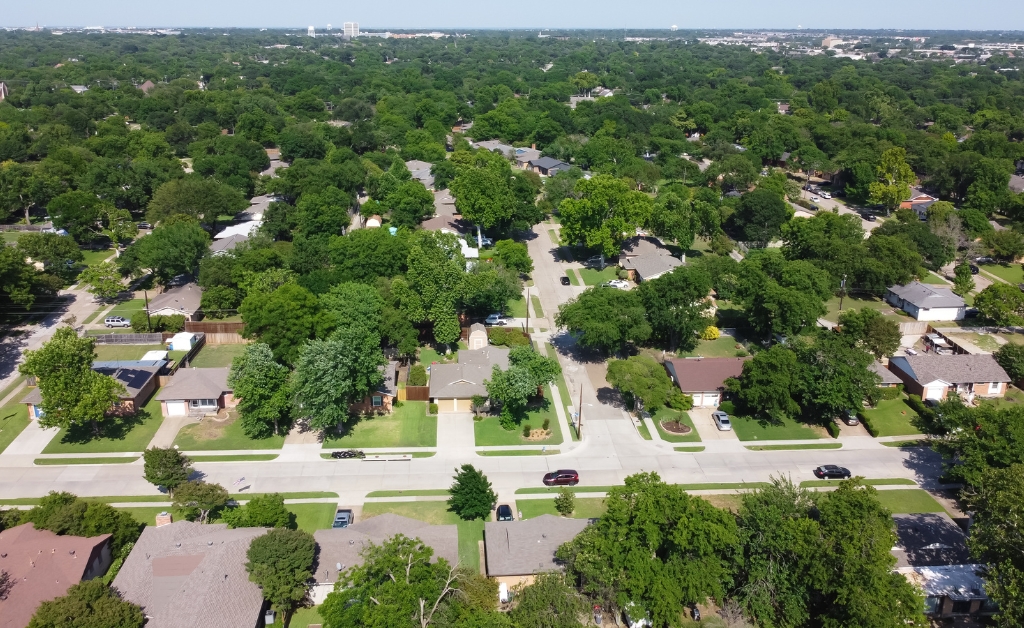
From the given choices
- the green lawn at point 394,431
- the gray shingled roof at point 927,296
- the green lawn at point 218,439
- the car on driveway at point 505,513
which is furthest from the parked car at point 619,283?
the green lawn at point 218,439

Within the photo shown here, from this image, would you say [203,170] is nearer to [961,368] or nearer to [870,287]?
[870,287]

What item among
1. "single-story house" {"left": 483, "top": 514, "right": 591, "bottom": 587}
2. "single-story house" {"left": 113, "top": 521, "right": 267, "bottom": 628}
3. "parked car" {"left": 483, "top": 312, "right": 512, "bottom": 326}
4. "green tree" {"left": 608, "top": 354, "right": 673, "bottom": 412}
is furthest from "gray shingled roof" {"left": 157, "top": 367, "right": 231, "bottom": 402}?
"green tree" {"left": 608, "top": 354, "right": 673, "bottom": 412}

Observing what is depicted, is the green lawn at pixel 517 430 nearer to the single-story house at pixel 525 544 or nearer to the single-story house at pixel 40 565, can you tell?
the single-story house at pixel 525 544

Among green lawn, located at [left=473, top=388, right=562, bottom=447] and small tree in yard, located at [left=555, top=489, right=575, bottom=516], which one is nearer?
small tree in yard, located at [left=555, top=489, right=575, bottom=516]

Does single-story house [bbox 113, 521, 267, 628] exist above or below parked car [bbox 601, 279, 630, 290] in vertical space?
above

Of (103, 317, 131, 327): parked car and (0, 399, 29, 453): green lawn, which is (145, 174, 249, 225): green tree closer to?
(103, 317, 131, 327): parked car

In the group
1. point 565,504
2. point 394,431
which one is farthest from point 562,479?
point 394,431
